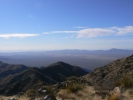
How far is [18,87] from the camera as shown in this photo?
67.9 m

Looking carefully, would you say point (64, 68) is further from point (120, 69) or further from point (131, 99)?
point (131, 99)

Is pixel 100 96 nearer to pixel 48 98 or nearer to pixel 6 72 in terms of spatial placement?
pixel 48 98

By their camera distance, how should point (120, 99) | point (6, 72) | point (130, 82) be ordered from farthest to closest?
point (6, 72) → point (130, 82) → point (120, 99)

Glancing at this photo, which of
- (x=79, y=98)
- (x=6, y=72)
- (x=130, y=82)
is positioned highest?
(x=130, y=82)

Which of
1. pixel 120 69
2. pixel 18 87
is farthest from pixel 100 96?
pixel 18 87

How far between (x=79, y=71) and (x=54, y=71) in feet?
50.3

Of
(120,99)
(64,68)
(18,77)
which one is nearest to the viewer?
(120,99)

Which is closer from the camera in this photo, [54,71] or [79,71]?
[54,71]

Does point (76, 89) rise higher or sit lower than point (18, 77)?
higher

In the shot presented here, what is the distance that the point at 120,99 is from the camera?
8.69m

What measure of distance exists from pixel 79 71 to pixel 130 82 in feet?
301

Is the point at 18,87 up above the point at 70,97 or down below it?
below

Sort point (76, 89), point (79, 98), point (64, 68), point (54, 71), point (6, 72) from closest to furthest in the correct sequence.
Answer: point (79, 98), point (76, 89), point (54, 71), point (64, 68), point (6, 72)

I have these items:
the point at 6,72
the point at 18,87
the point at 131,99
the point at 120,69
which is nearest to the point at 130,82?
the point at 131,99
